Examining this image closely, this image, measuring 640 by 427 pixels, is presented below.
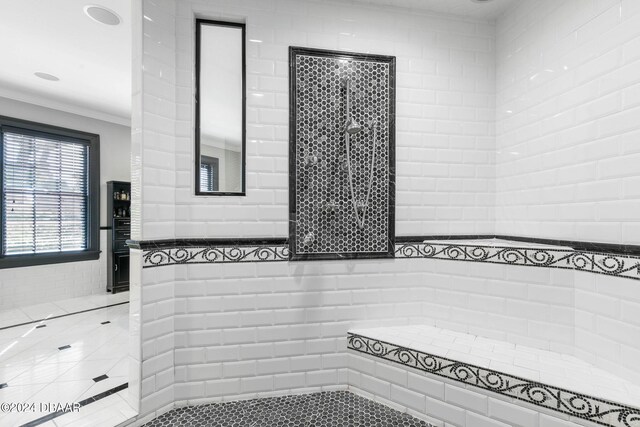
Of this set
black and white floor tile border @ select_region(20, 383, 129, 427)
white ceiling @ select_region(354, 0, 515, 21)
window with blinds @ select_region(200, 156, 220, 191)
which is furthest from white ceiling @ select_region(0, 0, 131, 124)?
black and white floor tile border @ select_region(20, 383, 129, 427)

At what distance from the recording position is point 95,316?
3373mm

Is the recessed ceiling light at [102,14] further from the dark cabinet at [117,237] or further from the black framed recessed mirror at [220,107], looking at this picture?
the dark cabinet at [117,237]

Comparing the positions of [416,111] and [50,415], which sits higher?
[416,111]

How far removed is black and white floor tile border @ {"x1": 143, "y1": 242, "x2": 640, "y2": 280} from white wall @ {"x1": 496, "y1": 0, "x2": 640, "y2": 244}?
0.12 metres

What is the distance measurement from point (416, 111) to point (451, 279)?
42.3 inches

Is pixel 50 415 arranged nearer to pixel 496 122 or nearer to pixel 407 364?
pixel 407 364

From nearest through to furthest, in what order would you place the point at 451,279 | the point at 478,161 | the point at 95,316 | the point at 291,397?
1. the point at 291,397
2. the point at 451,279
3. the point at 478,161
4. the point at 95,316

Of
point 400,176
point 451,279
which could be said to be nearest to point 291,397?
point 451,279

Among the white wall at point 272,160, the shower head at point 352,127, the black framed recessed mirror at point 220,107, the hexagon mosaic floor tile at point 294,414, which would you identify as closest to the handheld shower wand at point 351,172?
the shower head at point 352,127

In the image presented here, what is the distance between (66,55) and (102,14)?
40.2 inches

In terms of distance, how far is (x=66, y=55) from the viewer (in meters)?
2.81

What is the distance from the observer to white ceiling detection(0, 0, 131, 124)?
2184 mm

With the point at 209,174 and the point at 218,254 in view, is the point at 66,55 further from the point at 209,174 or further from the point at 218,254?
the point at 218,254

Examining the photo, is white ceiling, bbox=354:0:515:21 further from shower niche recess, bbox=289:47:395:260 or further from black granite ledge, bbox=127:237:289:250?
black granite ledge, bbox=127:237:289:250
